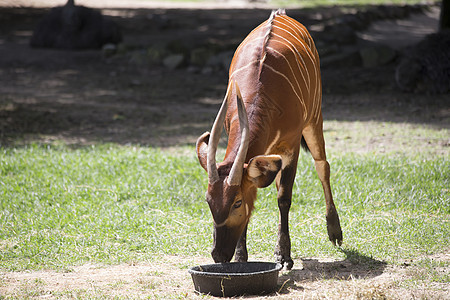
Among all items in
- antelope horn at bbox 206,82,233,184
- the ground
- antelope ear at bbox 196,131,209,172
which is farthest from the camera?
the ground

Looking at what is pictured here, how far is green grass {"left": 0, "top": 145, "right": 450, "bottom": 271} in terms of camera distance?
546 centimetres

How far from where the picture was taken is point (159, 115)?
35.3ft

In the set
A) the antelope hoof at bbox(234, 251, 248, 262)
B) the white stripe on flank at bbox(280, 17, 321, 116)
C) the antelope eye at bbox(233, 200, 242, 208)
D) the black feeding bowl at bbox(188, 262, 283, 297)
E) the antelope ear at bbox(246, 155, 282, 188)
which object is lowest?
the antelope hoof at bbox(234, 251, 248, 262)

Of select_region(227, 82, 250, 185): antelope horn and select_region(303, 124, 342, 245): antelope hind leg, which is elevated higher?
select_region(227, 82, 250, 185): antelope horn

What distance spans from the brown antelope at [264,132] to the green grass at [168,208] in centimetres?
59

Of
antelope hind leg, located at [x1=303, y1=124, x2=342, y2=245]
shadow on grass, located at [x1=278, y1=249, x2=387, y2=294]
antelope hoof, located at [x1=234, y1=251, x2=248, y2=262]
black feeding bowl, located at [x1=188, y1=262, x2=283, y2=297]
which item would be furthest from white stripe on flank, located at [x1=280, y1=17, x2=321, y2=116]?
black feeding bowl, located at [x1=188, y1=262, x2=283, y2=297]

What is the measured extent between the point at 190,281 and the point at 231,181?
1041 millimetres

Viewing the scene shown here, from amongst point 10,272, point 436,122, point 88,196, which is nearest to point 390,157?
point 436,122

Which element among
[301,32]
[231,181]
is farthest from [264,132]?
[301,32]

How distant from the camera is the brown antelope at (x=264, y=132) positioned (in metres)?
4.15

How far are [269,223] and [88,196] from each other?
203 cm

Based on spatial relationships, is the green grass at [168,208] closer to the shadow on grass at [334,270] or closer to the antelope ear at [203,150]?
the shadow on grass at [334,270]

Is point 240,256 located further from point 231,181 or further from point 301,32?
point 301,32

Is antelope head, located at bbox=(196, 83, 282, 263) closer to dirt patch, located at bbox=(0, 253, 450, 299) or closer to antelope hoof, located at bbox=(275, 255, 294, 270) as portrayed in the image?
dirt patch, located at bbox=(0, 253, 450, 299)
